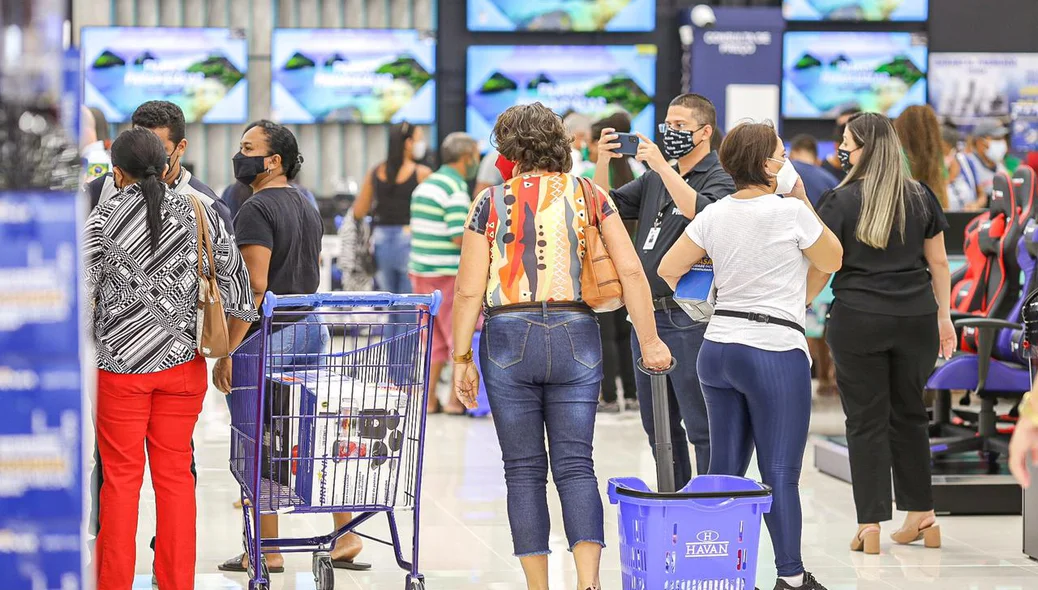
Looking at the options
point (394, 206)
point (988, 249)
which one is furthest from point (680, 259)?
point (394, 206)

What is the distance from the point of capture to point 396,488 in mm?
3918

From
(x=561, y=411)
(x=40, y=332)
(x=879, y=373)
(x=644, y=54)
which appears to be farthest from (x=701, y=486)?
(x=644, y=54)

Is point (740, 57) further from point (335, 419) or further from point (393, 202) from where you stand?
point (335, 419)

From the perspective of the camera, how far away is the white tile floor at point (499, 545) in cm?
447

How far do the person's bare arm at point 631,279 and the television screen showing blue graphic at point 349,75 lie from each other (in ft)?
31.2

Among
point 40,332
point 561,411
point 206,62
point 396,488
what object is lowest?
point 396,488

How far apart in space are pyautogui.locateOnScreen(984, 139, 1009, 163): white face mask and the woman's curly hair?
10.1m

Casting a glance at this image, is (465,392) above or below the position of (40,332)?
below

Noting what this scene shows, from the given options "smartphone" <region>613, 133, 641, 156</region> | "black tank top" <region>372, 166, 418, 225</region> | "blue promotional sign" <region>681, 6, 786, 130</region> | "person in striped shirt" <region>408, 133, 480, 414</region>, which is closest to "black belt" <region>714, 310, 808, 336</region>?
"smartphone" <region>613, 133, 641, 156</region>

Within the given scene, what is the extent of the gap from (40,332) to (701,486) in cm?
214

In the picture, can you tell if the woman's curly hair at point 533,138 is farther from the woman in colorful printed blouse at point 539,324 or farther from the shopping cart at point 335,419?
the shopping cart at point 335,419

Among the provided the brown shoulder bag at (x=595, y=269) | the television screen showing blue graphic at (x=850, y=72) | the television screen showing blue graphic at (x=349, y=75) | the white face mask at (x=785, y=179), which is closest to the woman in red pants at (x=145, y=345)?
the brown shoulder bag at (x=595, y=269)

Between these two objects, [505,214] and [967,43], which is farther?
[967,43]

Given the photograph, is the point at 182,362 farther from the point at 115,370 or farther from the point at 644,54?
the point at 644,54
